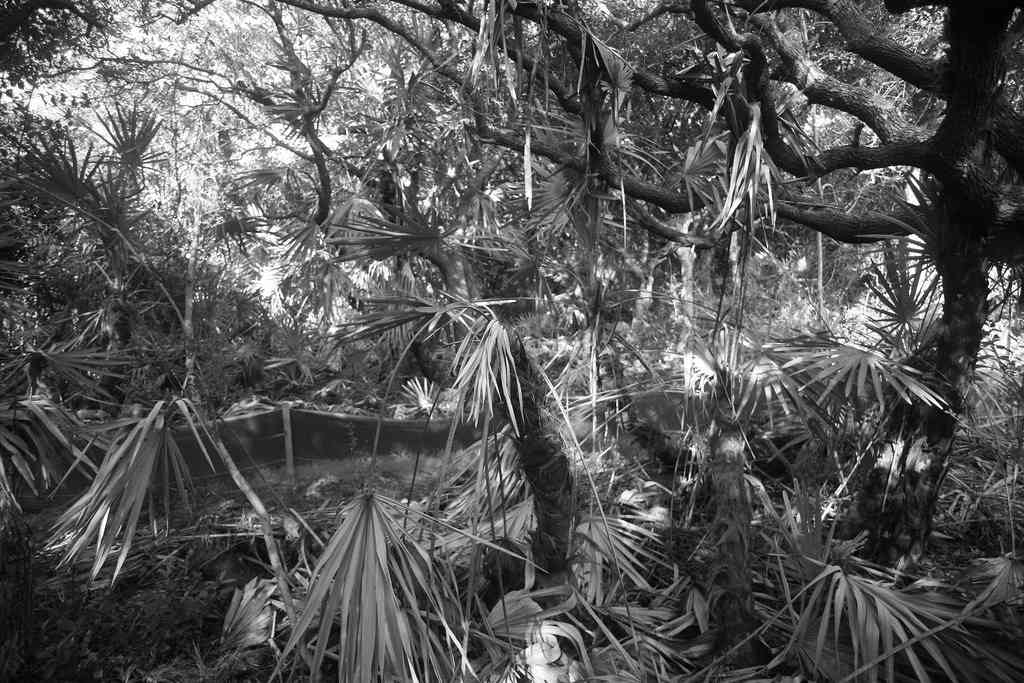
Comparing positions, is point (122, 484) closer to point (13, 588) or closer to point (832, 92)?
point (13, 588)

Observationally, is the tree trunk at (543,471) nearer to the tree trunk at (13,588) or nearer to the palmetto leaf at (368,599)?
the palmetto leaf at (368,599)

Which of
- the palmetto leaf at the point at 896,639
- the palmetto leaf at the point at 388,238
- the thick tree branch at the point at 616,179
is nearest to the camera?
the palmetto leaf at the point at 896,639

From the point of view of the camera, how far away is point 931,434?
3127 millimetres

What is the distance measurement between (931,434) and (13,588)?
12.3 feet

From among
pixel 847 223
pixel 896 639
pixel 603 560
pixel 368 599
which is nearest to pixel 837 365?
pixel 847 223

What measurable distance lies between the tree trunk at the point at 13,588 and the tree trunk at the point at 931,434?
136 inches

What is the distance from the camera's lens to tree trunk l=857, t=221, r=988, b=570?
9.93 ft

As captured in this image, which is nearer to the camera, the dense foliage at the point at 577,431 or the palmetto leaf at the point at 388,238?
the dense foliage at the point at 577,431

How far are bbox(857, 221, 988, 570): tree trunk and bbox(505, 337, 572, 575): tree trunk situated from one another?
144 centimetres

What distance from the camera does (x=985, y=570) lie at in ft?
9.22

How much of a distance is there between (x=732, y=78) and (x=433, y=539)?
6.87 ft

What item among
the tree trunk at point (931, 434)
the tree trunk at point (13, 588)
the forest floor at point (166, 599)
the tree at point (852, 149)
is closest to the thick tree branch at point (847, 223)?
the tree at point (852, 149)

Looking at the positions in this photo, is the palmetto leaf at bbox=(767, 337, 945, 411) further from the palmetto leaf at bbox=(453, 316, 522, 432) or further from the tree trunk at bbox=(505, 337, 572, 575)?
the palmetto leaf at bbox=(453, 316, 522, 432)

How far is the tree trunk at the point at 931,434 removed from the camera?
3025 mm
